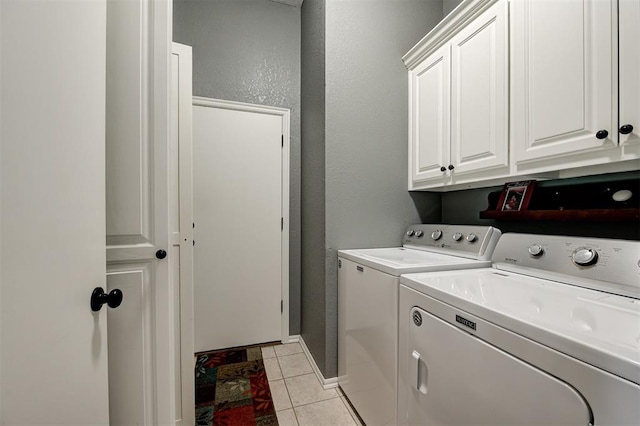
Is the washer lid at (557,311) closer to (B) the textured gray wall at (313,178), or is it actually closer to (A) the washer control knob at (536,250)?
(A) the washer control knob at (536,250)

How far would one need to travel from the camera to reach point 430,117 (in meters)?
1.73

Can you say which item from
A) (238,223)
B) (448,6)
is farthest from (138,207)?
(448,6)

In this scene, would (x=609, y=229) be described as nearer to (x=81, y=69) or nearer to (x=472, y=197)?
(x=472, y=197)

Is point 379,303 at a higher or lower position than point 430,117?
lower

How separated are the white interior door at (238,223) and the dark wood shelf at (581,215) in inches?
68.9

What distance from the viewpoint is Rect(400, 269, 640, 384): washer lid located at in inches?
20.0

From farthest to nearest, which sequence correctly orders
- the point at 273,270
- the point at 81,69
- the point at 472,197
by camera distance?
1. the point at 273,270
2. the point at 472,197
3. the point at 81,69

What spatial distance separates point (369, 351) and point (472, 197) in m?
1.24

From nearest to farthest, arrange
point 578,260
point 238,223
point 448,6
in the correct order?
point 578,260
point 448,6
point 238,223

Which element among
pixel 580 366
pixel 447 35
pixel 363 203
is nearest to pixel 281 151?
pixel 363 203

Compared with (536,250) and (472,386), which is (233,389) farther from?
(536,250)

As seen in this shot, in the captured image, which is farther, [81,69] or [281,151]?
[281,151]

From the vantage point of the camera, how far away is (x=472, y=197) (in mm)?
1807

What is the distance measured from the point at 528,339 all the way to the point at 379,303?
2.28 ft
